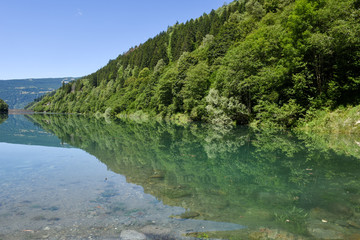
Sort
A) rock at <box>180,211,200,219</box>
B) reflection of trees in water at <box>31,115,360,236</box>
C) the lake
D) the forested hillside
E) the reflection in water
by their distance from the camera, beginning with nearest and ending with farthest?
the lake
rock at <box>180,211,200,219</box>
reflection of trees in water at <box>31,115,360,236</box>
the reflection in water
the forested hillside

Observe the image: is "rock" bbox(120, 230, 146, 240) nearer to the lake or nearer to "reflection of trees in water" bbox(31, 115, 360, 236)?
the lake

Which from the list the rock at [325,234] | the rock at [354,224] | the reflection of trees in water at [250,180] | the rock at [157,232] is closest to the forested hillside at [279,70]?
the reflection of trees in water at [250,180]

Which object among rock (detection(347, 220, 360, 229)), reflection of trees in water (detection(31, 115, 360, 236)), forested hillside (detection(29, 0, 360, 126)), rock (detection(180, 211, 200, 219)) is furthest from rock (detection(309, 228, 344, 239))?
forested hillside (detection(29, 0, 360, 126))

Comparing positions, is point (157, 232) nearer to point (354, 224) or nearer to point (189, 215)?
point (189, 215)

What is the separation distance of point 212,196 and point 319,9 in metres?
28.5

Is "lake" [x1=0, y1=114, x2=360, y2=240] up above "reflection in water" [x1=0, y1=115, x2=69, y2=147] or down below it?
above

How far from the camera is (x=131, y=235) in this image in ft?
15.3

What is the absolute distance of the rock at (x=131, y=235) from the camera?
4.53 meters

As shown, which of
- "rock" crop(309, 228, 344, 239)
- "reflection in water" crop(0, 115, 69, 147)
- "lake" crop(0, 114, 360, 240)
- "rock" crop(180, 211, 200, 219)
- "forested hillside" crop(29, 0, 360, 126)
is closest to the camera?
"rock" crop(309, 228, 344, 239)

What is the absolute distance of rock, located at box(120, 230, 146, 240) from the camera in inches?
178

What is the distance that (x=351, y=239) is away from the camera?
14.4 feet

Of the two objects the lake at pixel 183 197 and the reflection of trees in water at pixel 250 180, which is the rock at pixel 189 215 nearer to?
the lake at pixel 183 197

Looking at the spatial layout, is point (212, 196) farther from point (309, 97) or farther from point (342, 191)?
point (309, 97)

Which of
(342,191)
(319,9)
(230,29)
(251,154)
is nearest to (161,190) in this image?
(342,191)
